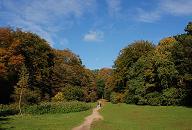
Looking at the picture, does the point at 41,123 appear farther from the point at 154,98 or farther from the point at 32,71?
the point at 32,71

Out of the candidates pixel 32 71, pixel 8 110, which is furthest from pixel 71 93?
pixel 8 110

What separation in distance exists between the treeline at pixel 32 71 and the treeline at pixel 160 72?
50.1ft

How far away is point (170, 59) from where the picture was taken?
69062mm

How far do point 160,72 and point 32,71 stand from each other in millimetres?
31458

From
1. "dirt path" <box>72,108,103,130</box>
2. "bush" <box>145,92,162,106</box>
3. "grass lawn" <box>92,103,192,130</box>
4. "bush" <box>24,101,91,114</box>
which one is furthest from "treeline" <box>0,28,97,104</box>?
"bush" <box>145,92,162,106</box>

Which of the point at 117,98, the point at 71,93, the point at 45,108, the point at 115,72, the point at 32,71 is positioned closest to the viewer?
the point at 45,108

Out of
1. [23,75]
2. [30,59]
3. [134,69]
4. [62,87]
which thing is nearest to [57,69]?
[62,87]

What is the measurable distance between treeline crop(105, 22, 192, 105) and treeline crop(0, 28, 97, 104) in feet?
50.1

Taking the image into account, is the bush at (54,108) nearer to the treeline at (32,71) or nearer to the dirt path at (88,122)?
the treeline at (32,71)

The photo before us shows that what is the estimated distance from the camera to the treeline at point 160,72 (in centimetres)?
6065

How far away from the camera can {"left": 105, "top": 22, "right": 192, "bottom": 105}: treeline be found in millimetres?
60650

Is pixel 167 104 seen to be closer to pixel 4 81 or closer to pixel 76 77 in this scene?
pixel 4 81

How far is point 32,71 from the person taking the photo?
84.3 m

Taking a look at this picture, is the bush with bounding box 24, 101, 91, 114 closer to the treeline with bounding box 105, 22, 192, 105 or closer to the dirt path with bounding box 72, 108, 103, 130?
the treeline with bounding box 105, 22, 192, 105
